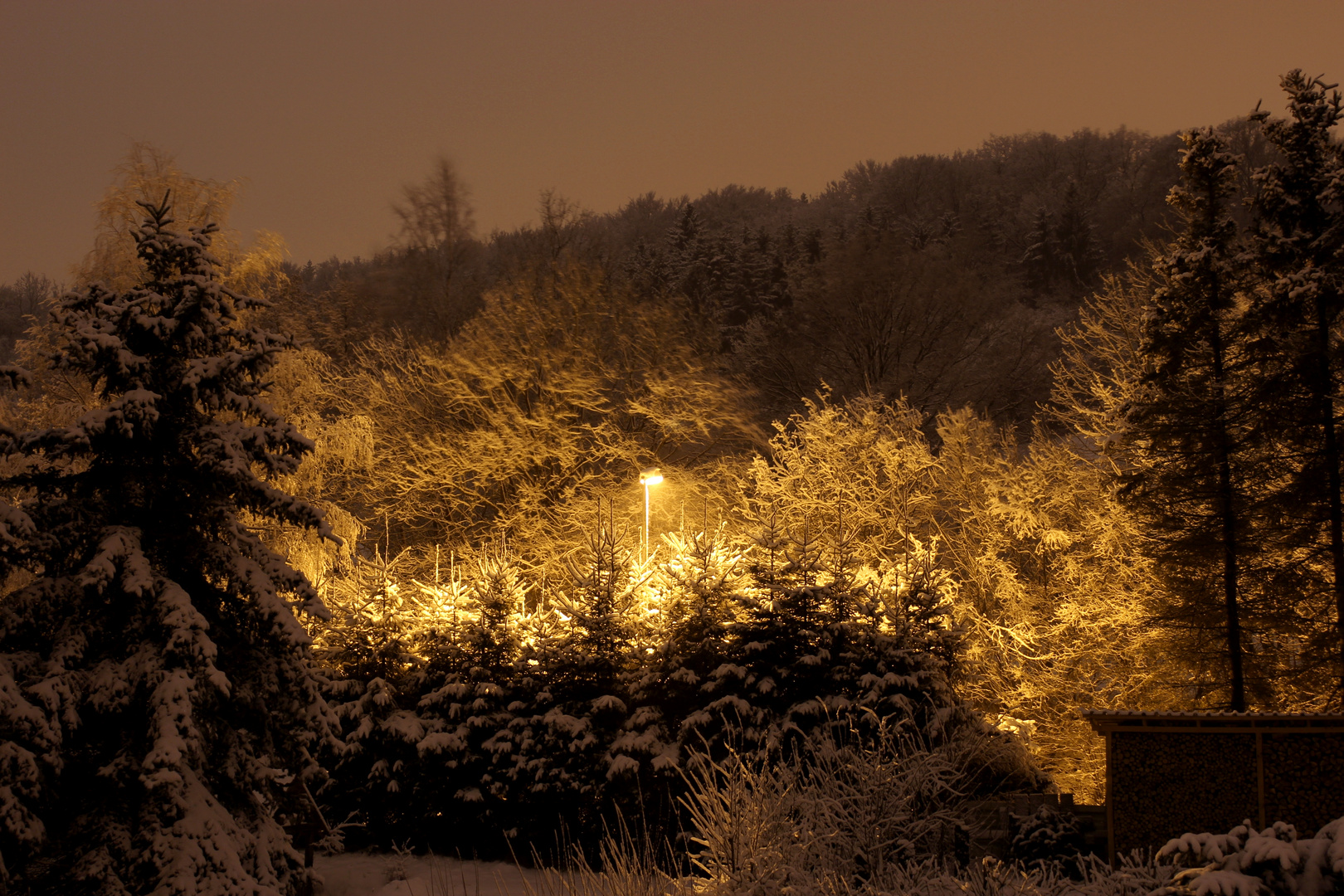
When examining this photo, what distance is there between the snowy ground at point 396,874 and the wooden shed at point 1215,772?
Result: 6788 millimetres

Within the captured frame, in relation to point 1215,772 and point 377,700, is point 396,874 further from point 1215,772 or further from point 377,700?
point 1215,772

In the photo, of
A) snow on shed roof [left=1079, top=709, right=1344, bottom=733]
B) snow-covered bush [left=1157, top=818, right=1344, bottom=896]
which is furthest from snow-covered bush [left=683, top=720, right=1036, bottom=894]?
snow on shed roof [left=1079, top=709, right=1344, bottom=733]

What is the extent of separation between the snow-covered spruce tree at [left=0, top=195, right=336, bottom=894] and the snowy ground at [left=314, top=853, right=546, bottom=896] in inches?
109

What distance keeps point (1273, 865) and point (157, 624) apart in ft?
27.2

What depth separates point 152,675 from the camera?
327 inches

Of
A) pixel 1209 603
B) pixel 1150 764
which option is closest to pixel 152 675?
pixel 1150 764

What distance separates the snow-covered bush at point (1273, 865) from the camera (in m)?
4.63

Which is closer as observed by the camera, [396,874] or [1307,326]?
[396,874]

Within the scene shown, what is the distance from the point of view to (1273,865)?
4797 mm

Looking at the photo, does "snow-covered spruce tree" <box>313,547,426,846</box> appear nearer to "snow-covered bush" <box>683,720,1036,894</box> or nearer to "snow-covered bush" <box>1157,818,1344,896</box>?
"snow-covered bush" <box>683,720,1036,894</box>

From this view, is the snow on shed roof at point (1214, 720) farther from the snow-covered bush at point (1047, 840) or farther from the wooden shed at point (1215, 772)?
the snow-covered bush at point (1047, 840)

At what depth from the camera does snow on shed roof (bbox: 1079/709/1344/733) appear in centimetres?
1084

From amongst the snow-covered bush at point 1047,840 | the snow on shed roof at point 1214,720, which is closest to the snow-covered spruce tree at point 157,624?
the snow-covered bush at point 1047,840

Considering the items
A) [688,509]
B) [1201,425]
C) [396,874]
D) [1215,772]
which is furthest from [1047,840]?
[688,509]
